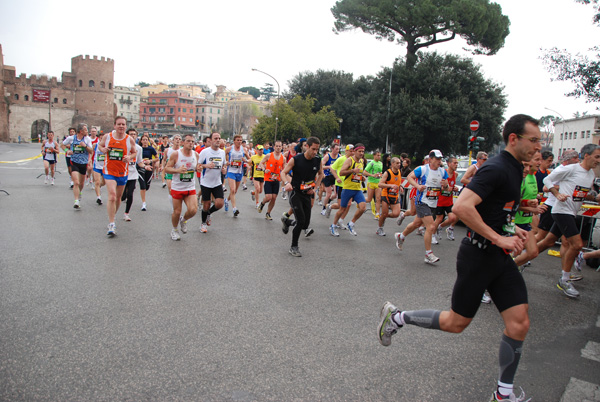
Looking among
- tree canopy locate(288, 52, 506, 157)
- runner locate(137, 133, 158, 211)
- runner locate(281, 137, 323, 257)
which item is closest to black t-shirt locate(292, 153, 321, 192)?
runner locate(281, 137, 323, 257)

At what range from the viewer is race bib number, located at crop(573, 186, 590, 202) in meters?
6.01

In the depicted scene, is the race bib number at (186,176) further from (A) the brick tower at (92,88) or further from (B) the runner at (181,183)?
(A) the brick tower at (92,88)

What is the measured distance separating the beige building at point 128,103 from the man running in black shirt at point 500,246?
152 metres

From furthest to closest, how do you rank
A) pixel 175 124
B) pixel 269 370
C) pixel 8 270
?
pixel 175 124 → pixel 8 270 → pixel 269 370

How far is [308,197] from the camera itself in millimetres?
7801

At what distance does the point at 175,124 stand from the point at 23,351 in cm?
13953

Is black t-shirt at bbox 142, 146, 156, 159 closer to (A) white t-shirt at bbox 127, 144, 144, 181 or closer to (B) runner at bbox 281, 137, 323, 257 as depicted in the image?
(A) white t-shirt at bbox 127, 144, 144, 181

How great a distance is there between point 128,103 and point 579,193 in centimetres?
15314

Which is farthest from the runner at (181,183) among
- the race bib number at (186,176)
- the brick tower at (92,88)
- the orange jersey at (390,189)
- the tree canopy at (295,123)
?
the brick tower at (92,88)

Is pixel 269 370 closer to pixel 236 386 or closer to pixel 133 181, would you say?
pixel 236 386

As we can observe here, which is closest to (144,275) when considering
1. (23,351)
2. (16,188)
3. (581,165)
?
(23,351)

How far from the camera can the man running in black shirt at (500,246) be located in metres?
2.97

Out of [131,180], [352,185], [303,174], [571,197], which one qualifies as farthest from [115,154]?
[571,197]

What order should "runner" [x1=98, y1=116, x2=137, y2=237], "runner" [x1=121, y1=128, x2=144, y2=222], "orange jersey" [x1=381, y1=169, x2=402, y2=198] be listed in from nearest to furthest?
"runner" [x1=98, y1=116, x2=137, y2=237]
"runner" [x1=121, y1=128, x2=144, y2=222]
"orange jersey" [x1=381, y1=169, x2=402, y2=198]
